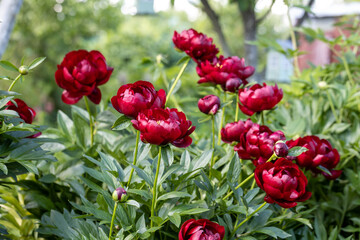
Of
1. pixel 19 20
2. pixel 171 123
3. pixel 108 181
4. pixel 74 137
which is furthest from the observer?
pixel 19 20

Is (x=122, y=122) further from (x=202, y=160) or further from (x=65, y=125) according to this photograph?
(x=65, y=125)

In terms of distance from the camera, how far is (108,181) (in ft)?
2.45

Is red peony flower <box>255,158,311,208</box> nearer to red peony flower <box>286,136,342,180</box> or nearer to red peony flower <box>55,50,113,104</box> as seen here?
red peony flower <box>286,136,342,180</box>

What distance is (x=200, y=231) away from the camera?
2.01 feet

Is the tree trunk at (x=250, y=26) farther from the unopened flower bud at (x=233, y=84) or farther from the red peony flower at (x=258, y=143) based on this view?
the red peony flower at (x=258, y=143)

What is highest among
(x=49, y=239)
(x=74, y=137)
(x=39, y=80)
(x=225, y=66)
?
(x=225, y=66)

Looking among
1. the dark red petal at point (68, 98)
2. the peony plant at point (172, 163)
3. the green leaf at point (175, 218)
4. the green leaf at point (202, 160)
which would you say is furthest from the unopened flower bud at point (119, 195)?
the dark red petal at point (68, 98)

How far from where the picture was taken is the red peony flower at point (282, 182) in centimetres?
65

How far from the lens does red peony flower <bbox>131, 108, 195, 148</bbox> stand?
0.61m

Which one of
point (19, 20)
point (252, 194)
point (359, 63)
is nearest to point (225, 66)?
point (252, 194)

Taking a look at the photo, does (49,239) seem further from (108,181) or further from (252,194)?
(252,194)

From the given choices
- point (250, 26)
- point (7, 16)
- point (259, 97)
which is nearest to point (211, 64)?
point (259, 97)

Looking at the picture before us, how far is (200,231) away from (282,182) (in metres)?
0.16

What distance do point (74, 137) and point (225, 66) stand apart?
47 centimetres
